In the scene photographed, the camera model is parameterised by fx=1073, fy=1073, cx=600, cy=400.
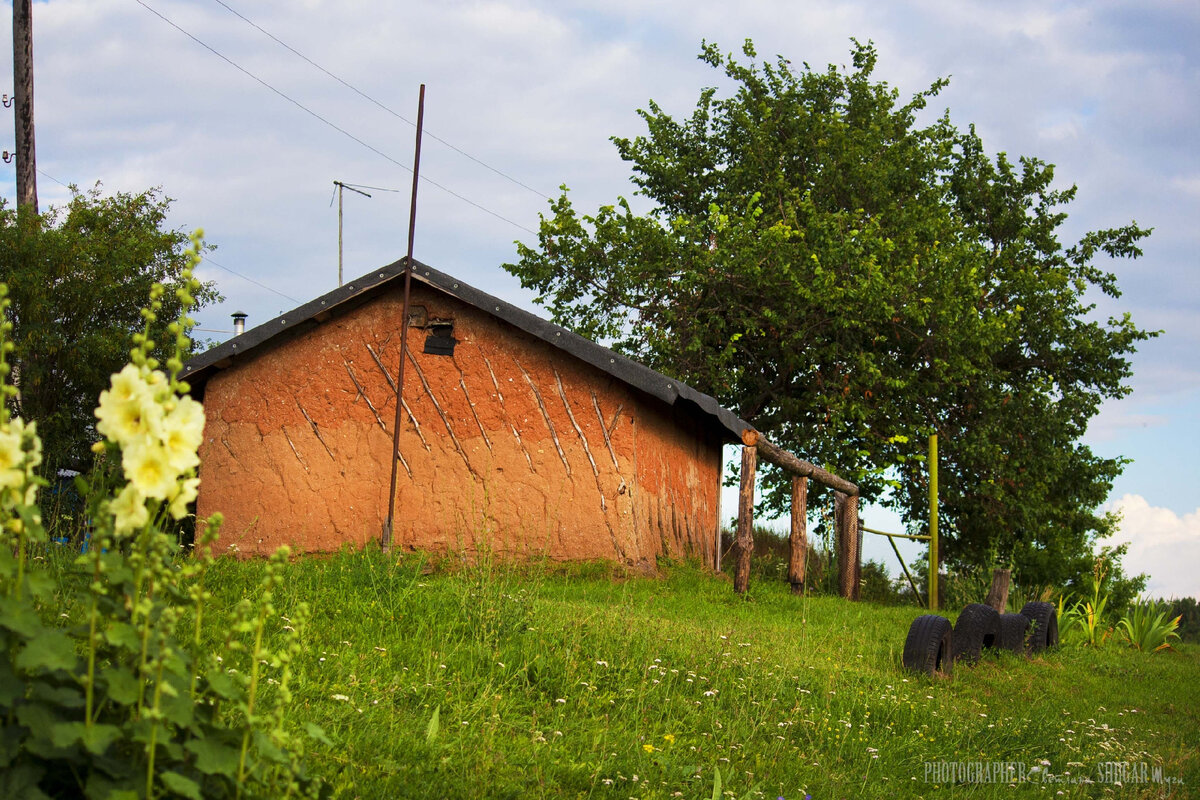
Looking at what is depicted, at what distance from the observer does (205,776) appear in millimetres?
2752

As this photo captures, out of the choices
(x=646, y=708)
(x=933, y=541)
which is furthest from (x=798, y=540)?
(x=646, y=708)

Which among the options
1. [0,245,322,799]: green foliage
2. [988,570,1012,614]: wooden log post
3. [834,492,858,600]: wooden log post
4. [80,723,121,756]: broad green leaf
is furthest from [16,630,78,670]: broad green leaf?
[834,492,858,600]: wooden log post

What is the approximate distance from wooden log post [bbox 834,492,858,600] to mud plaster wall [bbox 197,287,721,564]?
3893 mm

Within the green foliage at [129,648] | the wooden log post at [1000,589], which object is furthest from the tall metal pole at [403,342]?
the green foliage at [129,648]

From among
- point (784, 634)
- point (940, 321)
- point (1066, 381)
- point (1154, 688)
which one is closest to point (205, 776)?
point (784, 634)

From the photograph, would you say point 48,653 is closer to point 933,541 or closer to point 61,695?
point 61,695

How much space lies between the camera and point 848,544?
1554cm

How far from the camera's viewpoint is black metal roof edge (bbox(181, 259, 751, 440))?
11.8 metres

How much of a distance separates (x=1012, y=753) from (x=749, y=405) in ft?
48.9

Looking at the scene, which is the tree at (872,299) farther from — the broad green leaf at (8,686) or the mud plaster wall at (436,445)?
the broad green leaf at (8,686)

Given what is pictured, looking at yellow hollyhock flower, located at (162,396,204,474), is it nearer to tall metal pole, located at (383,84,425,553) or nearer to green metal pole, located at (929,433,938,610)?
tall metal pole, located at (383,84,425,553)

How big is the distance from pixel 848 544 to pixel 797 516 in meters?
1.73

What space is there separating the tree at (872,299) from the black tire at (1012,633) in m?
8.65

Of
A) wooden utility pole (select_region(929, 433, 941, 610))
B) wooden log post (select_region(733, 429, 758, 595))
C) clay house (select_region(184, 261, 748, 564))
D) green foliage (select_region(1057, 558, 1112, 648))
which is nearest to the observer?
clay house (select_region(184, 261, 748, 564))
